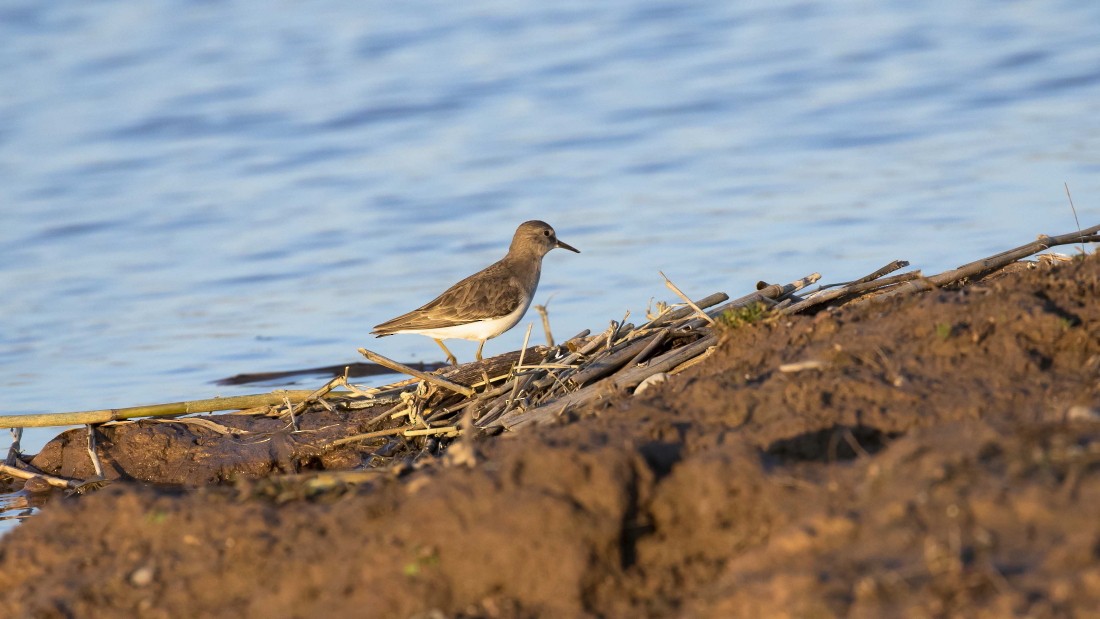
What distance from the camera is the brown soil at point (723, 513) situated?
403 centimetres

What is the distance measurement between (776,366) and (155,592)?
2733mm

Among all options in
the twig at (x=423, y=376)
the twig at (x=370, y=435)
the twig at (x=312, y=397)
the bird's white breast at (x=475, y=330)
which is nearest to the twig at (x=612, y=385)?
the twig at (x=423, y=376)

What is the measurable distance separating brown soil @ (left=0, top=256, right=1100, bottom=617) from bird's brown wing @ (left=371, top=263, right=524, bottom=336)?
3315 millimetres

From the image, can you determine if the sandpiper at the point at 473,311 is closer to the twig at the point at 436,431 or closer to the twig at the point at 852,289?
the twig at the point at 436,431

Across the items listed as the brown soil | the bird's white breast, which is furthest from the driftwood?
the brown soil

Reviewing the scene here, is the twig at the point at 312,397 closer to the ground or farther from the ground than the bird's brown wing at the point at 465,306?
closer to the ground

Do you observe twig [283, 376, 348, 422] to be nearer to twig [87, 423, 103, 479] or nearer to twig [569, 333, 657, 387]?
twig [87, 423, 103, 479]

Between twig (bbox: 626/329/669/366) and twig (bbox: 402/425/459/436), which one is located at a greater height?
twig (bbox: 626/329/669/366)

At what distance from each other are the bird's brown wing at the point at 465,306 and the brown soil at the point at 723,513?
10.9 feet

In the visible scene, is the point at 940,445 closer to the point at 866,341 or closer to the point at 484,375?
the point at 866,341

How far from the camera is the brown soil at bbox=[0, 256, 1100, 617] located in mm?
4027

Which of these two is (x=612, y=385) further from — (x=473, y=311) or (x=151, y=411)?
(x=151, y=411)

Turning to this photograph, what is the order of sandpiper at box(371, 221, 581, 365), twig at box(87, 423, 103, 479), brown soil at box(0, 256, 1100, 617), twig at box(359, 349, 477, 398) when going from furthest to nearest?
sandpiper at box(371, 221, 581, 365), twig at box(87, 423, 103, 479), twig at box(359, 349, 477, 398), brown soil at box(0, 256, 1100, 617)

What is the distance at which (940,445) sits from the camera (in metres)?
4.55
